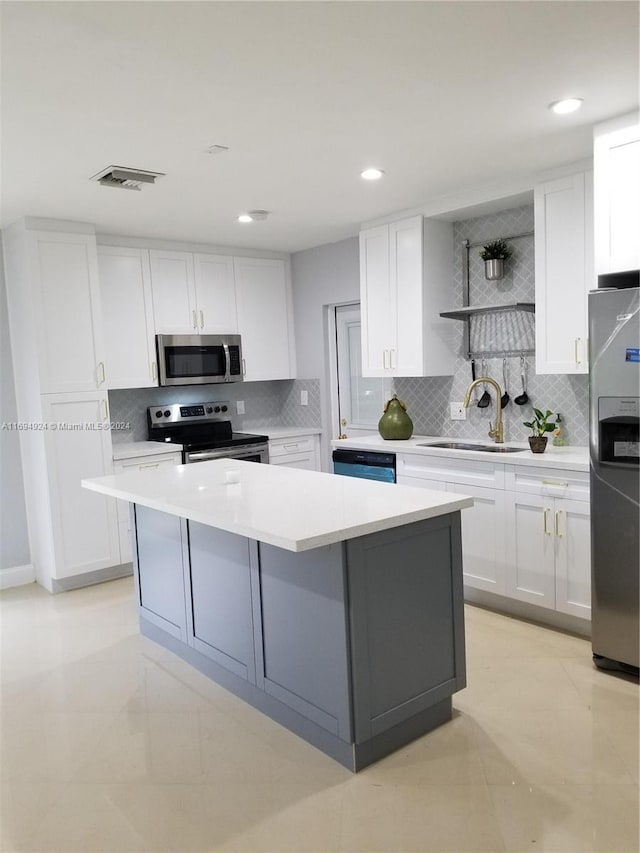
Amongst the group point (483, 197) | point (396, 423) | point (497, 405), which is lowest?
point (396, 423)

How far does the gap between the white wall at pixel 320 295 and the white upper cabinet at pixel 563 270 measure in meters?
1.86

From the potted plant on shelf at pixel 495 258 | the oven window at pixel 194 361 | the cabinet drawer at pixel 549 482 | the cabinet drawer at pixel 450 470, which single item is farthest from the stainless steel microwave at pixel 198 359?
the cabinet drawer at pixel 549 482

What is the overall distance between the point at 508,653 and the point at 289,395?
333cm

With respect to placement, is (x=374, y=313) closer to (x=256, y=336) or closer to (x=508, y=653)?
(x=256, y=336)

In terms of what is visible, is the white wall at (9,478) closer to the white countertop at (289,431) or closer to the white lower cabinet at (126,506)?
the white lower cabinet at (126,506)

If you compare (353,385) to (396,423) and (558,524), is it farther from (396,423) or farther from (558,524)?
(558,524)

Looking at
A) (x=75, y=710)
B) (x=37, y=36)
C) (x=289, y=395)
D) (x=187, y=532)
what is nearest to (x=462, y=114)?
(x=37, y=36)

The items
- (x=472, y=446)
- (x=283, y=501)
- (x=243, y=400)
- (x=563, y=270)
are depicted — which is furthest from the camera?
(x=243, y=400)

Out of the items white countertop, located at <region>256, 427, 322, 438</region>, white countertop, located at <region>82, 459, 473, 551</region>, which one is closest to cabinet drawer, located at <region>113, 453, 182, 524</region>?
white countertop, located at <region>256, 427, 322, 438</region>

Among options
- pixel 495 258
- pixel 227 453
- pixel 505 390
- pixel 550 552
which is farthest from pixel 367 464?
pixel 495 258

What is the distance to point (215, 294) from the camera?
5.25m

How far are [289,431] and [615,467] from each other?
3136 millimetres

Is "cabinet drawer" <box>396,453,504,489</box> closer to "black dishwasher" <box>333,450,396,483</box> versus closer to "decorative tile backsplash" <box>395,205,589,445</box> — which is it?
"black dishwasher" <box>333,450,396,483</box>

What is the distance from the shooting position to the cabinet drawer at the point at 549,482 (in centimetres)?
327
